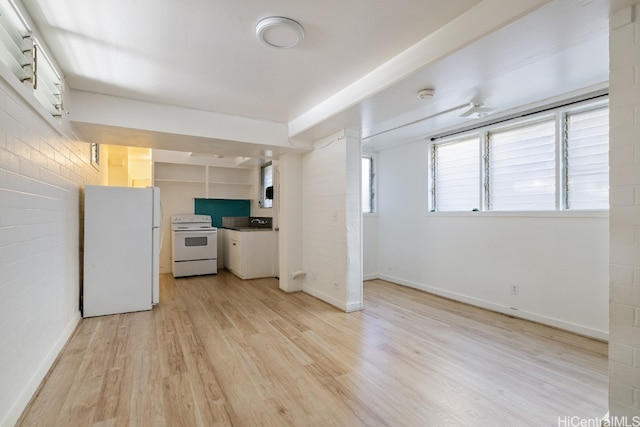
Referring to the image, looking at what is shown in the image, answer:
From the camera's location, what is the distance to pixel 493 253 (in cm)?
363

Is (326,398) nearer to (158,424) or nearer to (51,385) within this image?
(158,424)

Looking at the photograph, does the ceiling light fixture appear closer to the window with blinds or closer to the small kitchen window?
the window with blinds

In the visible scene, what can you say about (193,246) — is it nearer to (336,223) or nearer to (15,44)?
(336,223)

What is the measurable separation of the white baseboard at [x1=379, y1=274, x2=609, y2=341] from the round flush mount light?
3532mm

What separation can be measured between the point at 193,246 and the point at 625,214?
5557 millimetres

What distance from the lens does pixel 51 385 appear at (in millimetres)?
1997

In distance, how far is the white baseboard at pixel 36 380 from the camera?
1602 millimetres

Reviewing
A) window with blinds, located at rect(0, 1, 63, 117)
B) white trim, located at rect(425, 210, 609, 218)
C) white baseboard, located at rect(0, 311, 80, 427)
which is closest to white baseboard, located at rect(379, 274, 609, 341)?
white trim, located at rect(425, 210, 609, 218)

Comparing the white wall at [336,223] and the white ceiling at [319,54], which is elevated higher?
the white ceiling at [319,54]

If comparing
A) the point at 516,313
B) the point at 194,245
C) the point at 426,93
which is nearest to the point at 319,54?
the point at 426,93

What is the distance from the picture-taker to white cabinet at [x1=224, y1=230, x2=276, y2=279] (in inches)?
207

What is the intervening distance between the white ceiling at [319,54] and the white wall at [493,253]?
1.40m

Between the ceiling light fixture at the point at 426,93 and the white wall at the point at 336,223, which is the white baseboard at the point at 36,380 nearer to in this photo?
the white wall at the point at 336,223

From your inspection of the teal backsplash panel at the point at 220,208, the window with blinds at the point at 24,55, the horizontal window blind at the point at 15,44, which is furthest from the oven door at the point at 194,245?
the horizontal window blind at the point at 15,44
